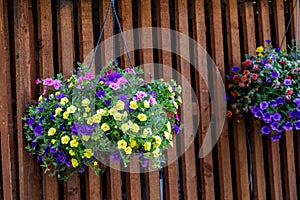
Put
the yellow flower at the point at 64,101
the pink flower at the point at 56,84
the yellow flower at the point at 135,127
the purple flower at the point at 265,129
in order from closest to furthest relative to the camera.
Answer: the yellow flower at the point at 135,127, the yellow flower at the point at 64,101, the pink flower at the point at 56,84, the purple flower at the point at 265,129

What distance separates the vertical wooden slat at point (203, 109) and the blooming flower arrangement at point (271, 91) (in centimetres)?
17

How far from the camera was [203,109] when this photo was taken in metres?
2.55

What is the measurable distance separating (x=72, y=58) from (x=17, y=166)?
2.07 ft

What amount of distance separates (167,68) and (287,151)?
3.04 feet

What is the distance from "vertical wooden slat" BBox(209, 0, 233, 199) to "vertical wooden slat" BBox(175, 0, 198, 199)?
171 mm

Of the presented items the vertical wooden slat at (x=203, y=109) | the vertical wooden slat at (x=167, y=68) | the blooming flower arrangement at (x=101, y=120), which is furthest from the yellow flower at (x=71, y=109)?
the vertical wooden slat at (x=203, y=109)

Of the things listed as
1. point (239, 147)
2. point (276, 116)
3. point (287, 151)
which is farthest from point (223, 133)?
point (287, 151)

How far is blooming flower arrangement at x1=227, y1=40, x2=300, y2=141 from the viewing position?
235 centimetres

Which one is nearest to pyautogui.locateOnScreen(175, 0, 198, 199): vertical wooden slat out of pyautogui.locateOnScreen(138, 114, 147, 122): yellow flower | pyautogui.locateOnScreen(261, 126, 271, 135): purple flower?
pyautogui.locateOnScreen(261, 126, 271, 135): purple flower

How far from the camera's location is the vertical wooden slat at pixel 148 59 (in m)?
2.41

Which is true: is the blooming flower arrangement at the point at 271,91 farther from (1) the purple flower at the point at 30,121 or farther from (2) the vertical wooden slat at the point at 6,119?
(2) the vertical wooden slat at the point at 6,119

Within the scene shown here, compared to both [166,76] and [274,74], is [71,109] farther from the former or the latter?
[274,74]

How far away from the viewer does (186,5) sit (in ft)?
8.40

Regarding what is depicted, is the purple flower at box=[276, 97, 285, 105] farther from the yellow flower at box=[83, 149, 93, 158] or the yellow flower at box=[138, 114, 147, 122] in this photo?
the yellow flower at box=[83, 149, 93, 158]
